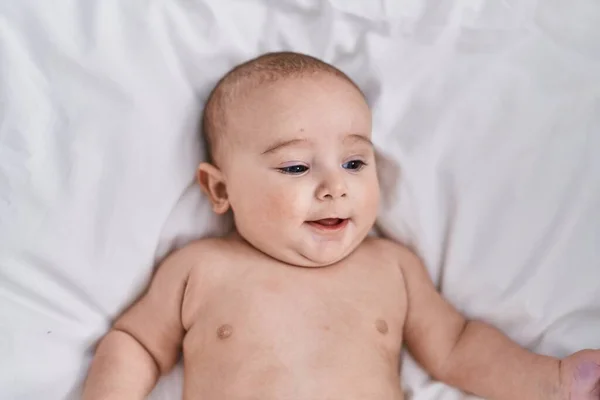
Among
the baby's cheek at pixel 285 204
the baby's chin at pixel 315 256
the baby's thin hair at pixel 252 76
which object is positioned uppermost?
the baby's thin hair at pixel 252 76

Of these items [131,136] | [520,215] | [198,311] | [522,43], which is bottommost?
[198,311]

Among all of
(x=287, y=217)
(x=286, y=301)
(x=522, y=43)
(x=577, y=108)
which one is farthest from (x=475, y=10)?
(x=286, y=301)

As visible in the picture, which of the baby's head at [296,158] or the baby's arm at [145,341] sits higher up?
the baby's head at [296,158]

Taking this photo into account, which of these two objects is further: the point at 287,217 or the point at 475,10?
the point at 475,10

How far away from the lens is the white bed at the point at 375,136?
1216 millimetres

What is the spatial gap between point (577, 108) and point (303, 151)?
48cm

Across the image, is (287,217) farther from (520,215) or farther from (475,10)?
(475,10)

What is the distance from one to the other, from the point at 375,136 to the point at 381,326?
0.34m

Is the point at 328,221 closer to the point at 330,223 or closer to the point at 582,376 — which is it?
the point at 330,223

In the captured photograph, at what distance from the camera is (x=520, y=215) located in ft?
4.17

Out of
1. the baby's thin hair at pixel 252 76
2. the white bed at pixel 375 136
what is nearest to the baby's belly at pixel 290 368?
the white bed at pixel 375 136

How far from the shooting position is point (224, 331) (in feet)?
3.91

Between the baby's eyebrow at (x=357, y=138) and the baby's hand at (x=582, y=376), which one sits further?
the baby's eyebrow at (x=357, y=138)

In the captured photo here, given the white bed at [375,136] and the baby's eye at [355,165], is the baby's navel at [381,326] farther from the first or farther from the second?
the baby's eye at [355,165]
